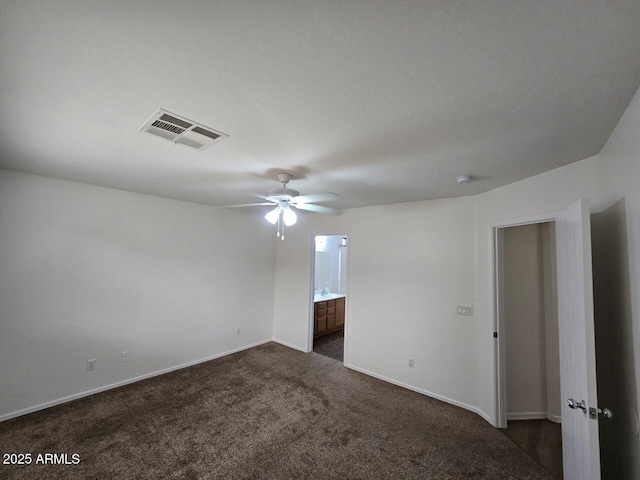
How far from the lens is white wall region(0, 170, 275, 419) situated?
2604 millimetres

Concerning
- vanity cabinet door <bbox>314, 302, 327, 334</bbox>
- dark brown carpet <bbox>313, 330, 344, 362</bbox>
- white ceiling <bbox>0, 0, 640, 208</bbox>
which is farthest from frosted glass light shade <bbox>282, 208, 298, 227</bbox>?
vanity cabinet door <bbox>314, 302, 327, 334</bbox>

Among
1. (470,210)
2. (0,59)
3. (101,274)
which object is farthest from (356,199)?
(101,274)

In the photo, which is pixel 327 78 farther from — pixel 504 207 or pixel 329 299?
pixel 329 299

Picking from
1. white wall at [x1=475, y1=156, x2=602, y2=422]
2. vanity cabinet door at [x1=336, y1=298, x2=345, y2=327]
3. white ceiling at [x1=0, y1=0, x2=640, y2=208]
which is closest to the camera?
white ceiling at [x1=0, y1=0, x2=640, y2=208]

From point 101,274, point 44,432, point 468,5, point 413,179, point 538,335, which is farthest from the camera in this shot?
point 101,274

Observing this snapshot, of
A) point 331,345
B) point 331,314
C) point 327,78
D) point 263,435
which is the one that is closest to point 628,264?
point 327,78

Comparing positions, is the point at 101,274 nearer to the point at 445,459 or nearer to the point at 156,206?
the point at 156,206

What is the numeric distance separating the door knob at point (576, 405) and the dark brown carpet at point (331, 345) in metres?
3.07

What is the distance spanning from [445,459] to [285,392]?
180 cm

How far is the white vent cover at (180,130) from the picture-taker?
1520 mm

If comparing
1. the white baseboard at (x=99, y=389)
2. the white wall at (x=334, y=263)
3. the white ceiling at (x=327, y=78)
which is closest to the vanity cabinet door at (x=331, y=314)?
the white wall at (x=334, y=263)

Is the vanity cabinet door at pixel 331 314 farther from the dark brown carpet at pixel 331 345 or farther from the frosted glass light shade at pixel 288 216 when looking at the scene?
the frosted glass light shade at pixel 288 216

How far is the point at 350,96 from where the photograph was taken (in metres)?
1.27

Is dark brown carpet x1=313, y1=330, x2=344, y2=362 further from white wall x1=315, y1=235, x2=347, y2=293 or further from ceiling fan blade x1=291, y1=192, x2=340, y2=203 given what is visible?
ceiling fan blade x1=291, y1=192, x2=340, y2=203
